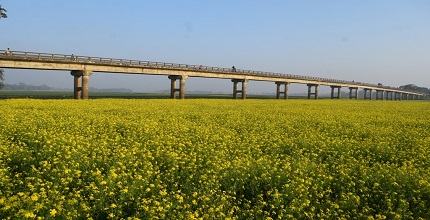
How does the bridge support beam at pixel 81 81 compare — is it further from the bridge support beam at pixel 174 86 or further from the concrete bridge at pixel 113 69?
the bridge support beam at pixel 174 86

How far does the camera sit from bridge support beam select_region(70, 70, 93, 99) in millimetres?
46406

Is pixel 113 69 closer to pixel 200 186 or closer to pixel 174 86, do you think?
pixel 174 86

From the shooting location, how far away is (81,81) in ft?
156

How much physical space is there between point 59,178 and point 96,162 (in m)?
1.82

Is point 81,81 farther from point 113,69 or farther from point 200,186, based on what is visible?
point 200,186

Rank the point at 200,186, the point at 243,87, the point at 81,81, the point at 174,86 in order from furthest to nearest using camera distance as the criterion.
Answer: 1. the point at 243,87
2. the point at 174,86
3. the point at 81,81
4. the point at 200,186

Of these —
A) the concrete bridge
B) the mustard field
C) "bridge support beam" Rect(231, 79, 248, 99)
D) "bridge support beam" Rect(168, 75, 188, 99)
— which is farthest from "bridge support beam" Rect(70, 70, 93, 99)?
"bridge support beam" Rect(231, 79, 248, 99)

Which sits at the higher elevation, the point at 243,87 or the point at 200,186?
the point at 243,87

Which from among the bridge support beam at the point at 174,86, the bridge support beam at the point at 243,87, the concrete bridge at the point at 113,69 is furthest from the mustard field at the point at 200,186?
the bridge support beam at the point at 243,87

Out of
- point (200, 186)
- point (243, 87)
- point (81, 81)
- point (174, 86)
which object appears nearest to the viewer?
point (200, 186)

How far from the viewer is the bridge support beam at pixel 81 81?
152ft

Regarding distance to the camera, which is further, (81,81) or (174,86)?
(174,86)

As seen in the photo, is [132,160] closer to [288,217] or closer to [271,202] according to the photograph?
[271,202]

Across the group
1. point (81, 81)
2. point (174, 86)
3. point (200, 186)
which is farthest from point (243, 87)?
point (200, 186)
